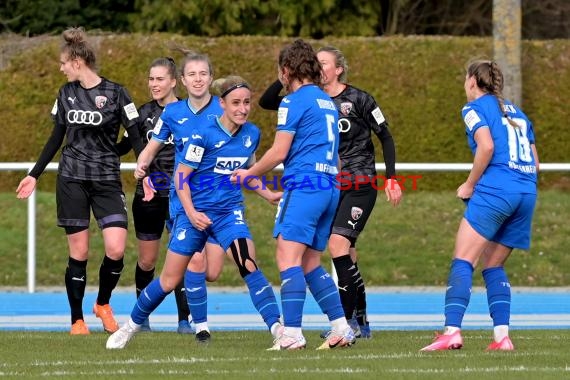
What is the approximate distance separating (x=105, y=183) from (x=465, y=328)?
10.4ft

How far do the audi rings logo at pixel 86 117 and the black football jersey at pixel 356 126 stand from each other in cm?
176

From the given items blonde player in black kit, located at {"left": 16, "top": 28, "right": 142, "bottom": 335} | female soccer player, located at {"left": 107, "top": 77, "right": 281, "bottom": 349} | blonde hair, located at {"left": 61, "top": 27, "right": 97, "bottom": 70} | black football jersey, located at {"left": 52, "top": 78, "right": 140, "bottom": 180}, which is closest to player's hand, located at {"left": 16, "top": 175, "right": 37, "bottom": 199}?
blonde player in black kit, located at {"left": 16, "top": 28, "right": 142, "bottom": 335}

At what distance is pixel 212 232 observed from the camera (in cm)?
892

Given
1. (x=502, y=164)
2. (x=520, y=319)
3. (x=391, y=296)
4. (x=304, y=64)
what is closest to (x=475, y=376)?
(x=502, y=164)

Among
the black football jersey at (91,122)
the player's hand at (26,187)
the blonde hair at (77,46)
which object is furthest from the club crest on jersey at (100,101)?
the player's hand at (26,187)

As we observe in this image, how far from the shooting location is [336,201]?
865 centimetres

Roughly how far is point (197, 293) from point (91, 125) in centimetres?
164

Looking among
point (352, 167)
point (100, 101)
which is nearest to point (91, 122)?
point (100, 101)

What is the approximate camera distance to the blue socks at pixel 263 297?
8.85 m

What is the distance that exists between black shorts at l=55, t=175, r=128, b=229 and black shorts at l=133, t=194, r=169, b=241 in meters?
0.28

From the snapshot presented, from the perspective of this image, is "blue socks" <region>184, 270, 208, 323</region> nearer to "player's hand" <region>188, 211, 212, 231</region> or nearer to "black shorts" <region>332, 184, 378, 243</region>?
"player's hand" <region>188, 211, 212, 231</region>

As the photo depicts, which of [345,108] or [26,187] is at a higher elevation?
[345,108]

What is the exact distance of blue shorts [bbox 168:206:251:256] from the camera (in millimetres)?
8843

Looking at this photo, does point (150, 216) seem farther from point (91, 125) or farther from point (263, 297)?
point (263, 297)
